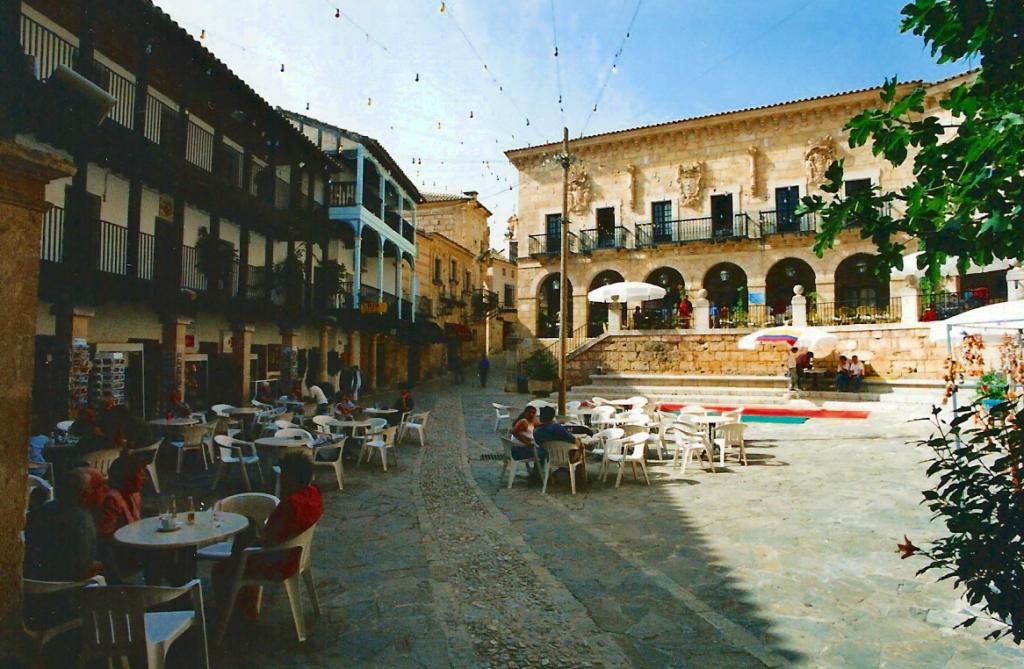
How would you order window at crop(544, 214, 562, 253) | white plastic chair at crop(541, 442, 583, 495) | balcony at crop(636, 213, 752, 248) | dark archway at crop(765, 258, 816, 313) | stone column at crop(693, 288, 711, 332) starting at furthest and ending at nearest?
1. window at crop(544, 214, 562, 253)
2. balcony at crop(636, 213, 752, 248)
3. dark archway at crop(765, 258, 816, 313)
4. stone column at crop(693, 288, 711, 332)
5. white plastic chair at crop(541, 442, 583, 495)

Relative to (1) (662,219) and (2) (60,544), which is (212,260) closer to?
(2) (60,544)

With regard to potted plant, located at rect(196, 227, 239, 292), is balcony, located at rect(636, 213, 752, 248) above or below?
above

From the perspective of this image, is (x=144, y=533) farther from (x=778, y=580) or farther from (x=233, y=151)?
(x=233, y=151)

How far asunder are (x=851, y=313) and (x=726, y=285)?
5858 mm

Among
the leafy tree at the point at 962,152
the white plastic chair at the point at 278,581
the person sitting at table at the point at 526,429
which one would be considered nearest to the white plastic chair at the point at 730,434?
the person sitting at table at the point at 526,429

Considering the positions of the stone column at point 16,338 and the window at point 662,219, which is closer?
the stone column at point 16,338

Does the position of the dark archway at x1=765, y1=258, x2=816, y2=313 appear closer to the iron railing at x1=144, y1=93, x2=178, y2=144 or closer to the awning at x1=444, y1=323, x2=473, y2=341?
the awning at x1=444, y1=323, x2=473, y2=341

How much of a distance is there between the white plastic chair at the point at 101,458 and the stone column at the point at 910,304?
21.9 metres

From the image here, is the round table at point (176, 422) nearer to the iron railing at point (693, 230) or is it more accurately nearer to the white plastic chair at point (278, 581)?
the white plastic chair at point (278, 581)

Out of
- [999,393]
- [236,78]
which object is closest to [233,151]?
[236,78]

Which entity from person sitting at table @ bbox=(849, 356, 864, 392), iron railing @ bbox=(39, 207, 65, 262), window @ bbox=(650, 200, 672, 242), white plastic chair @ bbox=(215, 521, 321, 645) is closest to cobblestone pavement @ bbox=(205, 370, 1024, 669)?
white plastic chair @ bbox=(215, 521, 321, 645)

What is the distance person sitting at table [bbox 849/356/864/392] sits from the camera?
18938mm

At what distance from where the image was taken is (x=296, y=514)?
4.23 m

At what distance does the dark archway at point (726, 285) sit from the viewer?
26.5 meters
